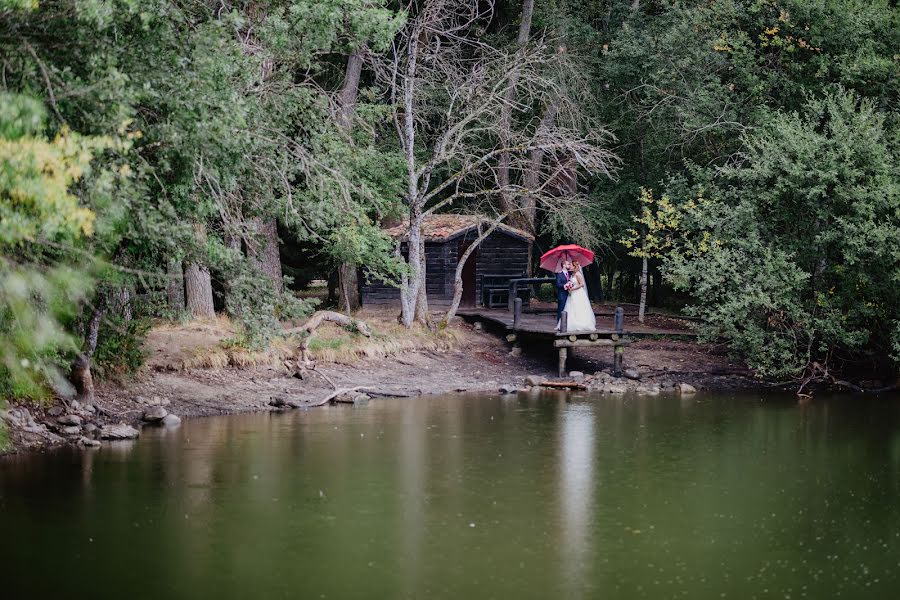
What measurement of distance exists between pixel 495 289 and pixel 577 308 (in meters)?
6.56

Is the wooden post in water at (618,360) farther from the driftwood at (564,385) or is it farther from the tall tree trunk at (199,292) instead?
the tall tree trunk at (199,292)

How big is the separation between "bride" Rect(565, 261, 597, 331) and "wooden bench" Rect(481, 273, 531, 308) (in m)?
6.22

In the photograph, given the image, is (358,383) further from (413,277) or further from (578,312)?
(578,312)

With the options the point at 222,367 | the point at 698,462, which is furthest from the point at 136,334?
the point at 698,462

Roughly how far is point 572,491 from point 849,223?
11084mm

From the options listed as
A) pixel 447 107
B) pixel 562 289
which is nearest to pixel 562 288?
pixel 562 289

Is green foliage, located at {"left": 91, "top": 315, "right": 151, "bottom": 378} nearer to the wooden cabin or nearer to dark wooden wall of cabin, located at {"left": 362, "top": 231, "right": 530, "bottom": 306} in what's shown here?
the wooden cabin

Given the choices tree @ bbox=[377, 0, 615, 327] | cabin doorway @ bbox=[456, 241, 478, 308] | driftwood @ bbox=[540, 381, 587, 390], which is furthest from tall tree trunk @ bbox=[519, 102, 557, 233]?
driftwood @ bbox=[540, 381, 587, 390]

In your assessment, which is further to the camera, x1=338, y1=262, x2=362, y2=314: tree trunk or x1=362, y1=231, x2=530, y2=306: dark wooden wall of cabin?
x1=362, y1=231, x2=530, y2=306: dark wooden wall of cabin

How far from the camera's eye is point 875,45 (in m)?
25.5

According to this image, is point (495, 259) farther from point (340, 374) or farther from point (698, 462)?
point (698, 462)

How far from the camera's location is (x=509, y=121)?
26.9 metres

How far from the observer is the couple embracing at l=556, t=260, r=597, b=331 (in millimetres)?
25484

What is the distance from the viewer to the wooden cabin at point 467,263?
3086cm
